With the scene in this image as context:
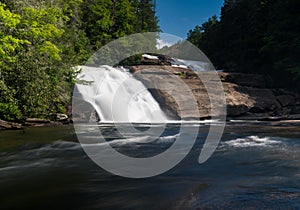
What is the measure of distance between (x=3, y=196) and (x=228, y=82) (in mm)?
17895

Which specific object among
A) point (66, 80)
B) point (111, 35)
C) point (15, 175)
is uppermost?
point (111, 35)

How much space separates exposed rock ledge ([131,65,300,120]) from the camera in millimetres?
16219

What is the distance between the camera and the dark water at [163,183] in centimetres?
288

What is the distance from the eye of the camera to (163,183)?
12.0ft

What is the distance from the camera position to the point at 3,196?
3229 mm

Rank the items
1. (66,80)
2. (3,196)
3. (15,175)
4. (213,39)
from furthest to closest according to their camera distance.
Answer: (213,39), (66,80), (15,175), (3,196)

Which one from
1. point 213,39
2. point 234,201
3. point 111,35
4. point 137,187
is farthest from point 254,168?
Result: point 213,39

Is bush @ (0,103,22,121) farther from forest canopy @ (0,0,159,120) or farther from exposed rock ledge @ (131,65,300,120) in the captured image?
exposed rock ledge @ (131,65,300,120)

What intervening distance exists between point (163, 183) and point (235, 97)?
1459 centimetres

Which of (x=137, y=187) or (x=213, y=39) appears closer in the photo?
(x=137, y=187)

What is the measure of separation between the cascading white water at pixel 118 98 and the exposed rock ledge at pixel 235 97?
2.16ft

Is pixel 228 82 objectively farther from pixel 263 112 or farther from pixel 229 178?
pixel 229 178

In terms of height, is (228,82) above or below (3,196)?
above

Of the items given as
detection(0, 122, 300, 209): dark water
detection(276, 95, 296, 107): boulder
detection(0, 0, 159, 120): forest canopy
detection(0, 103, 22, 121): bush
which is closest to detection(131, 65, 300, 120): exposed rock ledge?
detection(276, 95, 296, 107): boulder
